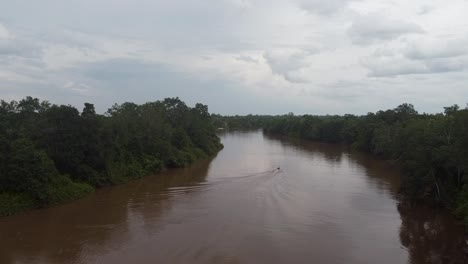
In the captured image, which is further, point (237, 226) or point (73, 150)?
point (73, 150)

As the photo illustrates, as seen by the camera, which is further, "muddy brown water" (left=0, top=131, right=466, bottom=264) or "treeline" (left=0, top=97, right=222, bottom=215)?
"treeline" (left=0, top=97, right=222, bottom=215)

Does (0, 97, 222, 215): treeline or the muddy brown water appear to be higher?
(0, 97, 222, 215): treeline

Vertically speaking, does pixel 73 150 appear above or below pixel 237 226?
above

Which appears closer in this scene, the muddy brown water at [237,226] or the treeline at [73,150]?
the muddy brown water at [237,226]

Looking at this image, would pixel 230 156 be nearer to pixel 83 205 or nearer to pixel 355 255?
pixel 83 205

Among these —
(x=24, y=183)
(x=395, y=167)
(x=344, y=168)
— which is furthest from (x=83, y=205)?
(x=395, y=167)
